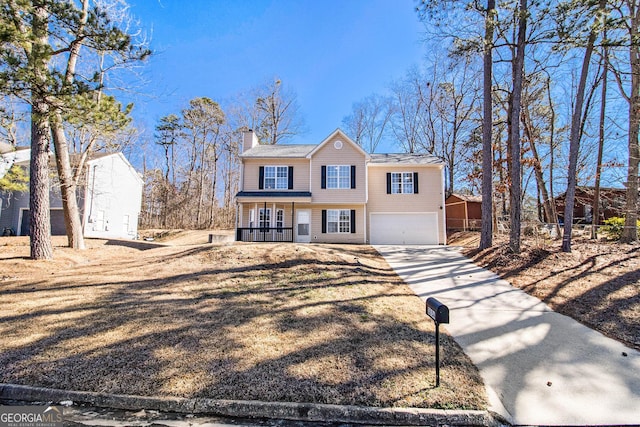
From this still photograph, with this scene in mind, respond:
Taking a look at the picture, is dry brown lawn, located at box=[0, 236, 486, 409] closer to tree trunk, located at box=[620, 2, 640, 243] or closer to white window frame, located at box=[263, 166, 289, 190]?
white window frame, located at box=[263, 166, 289, 190]

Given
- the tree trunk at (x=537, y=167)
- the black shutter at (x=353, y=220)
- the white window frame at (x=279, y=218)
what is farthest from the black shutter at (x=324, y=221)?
the tree trunk at (x=537, y=167)

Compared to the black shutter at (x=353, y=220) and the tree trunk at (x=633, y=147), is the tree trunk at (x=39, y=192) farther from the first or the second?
the tree trunk at (x=633, y=147)

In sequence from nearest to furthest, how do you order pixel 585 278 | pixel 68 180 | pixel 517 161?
pixel 585 278, pixel 517 161, pixel 68 180

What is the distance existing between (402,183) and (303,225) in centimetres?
647

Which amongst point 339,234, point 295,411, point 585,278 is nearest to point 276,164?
point 339,234

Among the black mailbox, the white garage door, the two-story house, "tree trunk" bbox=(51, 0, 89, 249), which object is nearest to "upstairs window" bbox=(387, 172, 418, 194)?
the two-story house

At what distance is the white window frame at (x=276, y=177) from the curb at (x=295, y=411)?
13.9 meters

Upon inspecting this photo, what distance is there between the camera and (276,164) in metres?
16.6

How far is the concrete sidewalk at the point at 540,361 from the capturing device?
3020 millimetres

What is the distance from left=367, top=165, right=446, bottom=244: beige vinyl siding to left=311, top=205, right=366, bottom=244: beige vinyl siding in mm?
886

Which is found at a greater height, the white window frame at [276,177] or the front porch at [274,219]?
the white window frame at [276,177]

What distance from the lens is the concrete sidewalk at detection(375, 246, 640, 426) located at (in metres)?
3.02

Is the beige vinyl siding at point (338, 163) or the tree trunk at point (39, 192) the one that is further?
the beige vinyl siding at point (338, 163)

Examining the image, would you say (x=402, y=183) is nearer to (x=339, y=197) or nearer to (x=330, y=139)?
(x=339, y=197)
